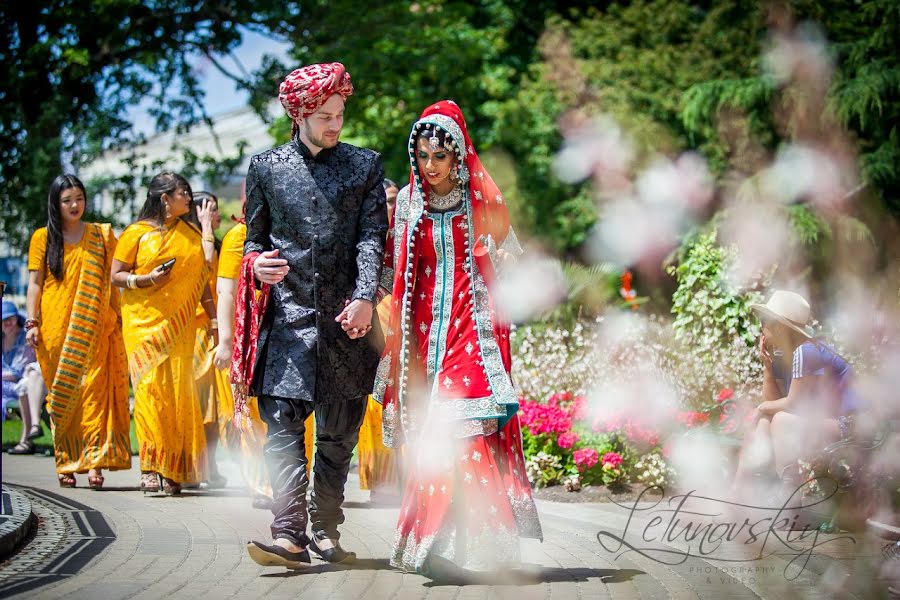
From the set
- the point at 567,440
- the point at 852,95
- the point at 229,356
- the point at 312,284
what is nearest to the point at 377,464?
the point at 567,440

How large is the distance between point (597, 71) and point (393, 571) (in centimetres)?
2092

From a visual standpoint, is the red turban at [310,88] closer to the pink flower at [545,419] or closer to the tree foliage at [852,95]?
the pink flower at [545,419]

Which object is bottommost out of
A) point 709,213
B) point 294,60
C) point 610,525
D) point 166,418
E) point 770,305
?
point 610,525

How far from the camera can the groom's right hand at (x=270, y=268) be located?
5.75m

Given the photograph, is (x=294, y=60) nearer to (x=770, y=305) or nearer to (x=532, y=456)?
(x=532, y=456)

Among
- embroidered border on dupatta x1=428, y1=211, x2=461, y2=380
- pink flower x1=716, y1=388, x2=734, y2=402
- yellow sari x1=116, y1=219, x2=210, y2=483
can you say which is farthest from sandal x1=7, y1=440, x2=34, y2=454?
embroidered border on dupatta x1=428, y1=211, x2=461, y2=380

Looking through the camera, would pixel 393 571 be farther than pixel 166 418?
No

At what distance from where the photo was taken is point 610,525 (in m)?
7.58

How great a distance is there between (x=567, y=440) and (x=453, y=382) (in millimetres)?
3536

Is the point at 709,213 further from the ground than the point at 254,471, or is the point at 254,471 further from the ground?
the point at 709,213

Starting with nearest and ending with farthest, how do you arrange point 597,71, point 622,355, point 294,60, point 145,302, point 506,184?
point 145,302
point 622,355
point 294,60
point 597,71
point 506,184

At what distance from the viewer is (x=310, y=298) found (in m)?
5.90

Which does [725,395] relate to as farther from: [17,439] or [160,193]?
[17,439]

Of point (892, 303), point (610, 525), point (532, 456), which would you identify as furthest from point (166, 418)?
point (892, 303)
